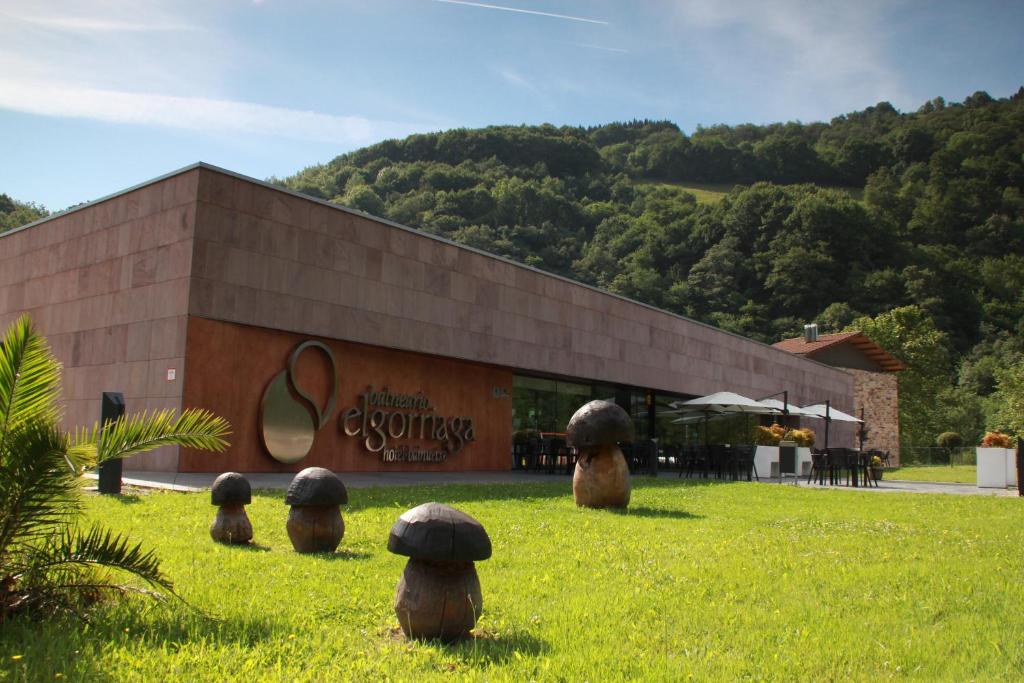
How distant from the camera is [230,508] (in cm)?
788

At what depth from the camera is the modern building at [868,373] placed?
4938cm

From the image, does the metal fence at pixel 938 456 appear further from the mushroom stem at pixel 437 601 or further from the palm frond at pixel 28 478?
the palm frond at pixel 28 478

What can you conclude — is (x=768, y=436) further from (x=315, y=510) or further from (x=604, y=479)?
(x=315, y=510)

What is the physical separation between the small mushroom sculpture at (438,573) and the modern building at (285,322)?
12191mm

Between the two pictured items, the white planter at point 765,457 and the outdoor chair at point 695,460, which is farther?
the white planter at point 765,457

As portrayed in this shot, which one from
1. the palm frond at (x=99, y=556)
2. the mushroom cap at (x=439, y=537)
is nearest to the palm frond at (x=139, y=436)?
the palm frond at (x=99, y=556)

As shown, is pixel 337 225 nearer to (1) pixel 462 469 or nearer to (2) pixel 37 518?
(1) pixel 462 469

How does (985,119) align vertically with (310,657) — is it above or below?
above

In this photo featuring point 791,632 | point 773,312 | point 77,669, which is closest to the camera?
point 77,669

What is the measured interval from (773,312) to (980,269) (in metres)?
17.6

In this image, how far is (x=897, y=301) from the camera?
2586 inches

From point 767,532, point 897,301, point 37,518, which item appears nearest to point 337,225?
point 767,532

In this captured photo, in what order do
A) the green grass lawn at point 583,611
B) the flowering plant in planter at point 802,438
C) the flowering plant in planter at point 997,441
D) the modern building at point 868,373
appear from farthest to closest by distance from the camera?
the modern building at point 868,373 < the flowering plant in planter at point 802,438 < the flowering plant in planter at point 997,441 < the green grass lawn at point 583,611

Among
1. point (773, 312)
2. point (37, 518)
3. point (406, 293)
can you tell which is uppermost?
point (773, 312)
